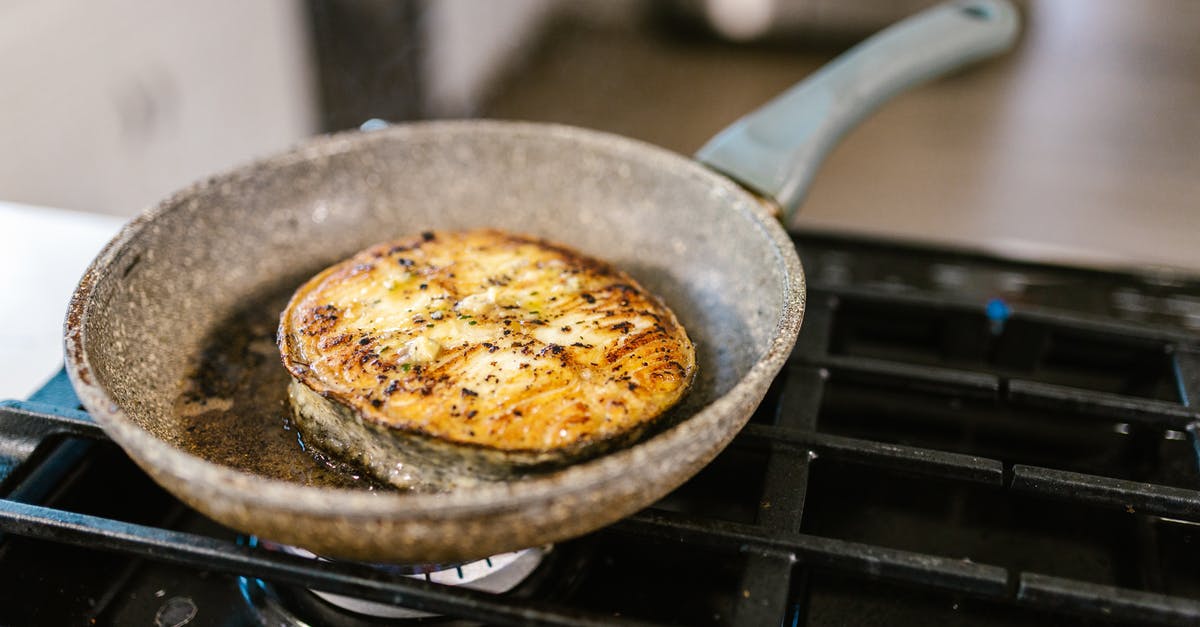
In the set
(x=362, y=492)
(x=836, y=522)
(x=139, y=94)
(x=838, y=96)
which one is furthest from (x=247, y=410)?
(x=139, y=94)

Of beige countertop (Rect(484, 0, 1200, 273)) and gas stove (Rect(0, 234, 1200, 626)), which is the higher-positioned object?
beige countertop (Rect(484, 0, 1200, 273))

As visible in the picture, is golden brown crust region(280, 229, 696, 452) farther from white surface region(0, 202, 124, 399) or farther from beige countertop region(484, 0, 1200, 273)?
beige countertop region(484, 0, 1200, 273)

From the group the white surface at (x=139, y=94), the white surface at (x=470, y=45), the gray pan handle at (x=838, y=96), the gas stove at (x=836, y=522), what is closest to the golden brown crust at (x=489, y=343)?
the gas stove at (x=836, y=522)

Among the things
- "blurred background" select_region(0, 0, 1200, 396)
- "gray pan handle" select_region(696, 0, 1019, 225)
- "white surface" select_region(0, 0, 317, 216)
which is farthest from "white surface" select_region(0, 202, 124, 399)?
"gray pan handle" select_region(696, 0, 1019, 225)

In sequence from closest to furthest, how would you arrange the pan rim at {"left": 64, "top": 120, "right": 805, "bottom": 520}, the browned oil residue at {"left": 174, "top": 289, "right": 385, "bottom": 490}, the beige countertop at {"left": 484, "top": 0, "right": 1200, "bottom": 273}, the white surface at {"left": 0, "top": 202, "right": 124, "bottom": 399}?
the pan rim at {"left": 64, "top": 120, "right": 805, "bottom": 520}, the browned oil residue at {"left": 174, "top": 289, "right": 385, "bottom": 490}, the white surface at {"left": 0, "top": 202, "right": 124, "bottom": 399}, the beige countertop at {"left": 484, "top": 0, "right": 1200, "bottom": 273}

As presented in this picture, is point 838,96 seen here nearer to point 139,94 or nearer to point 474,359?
point 474,359

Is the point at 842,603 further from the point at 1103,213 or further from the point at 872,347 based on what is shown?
the point at 1103,213

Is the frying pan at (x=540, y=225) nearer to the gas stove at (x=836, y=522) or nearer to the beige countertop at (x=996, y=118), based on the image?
the gas stove at (x=836, y=522)
